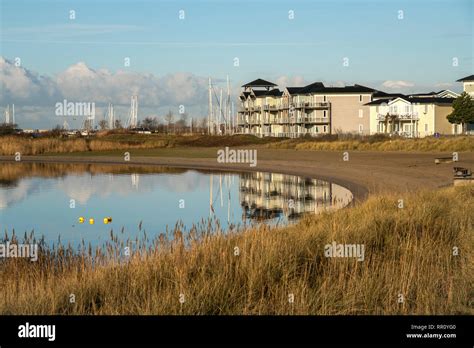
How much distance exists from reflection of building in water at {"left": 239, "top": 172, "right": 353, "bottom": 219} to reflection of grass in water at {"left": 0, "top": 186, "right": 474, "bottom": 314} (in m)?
6.36

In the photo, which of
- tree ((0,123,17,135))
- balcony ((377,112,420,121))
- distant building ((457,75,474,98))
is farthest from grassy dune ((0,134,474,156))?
distant building ((457,75,474,98))

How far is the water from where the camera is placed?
68.2 feet

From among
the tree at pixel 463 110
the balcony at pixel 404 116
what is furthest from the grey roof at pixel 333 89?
the tree at pixel 463 110

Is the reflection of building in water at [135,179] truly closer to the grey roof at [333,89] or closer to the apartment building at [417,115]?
the apartment building at [417,115]

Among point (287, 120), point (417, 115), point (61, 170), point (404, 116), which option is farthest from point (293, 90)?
point (61, 170)

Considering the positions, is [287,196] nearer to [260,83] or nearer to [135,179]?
[135,179]

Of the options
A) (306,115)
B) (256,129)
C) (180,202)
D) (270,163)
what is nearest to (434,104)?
(306,115)

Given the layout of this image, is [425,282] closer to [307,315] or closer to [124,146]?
[307,315]

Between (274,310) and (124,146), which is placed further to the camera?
(124,146)

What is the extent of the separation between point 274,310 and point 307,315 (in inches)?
20.8

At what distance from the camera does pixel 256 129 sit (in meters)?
114

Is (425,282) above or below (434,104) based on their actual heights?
below
